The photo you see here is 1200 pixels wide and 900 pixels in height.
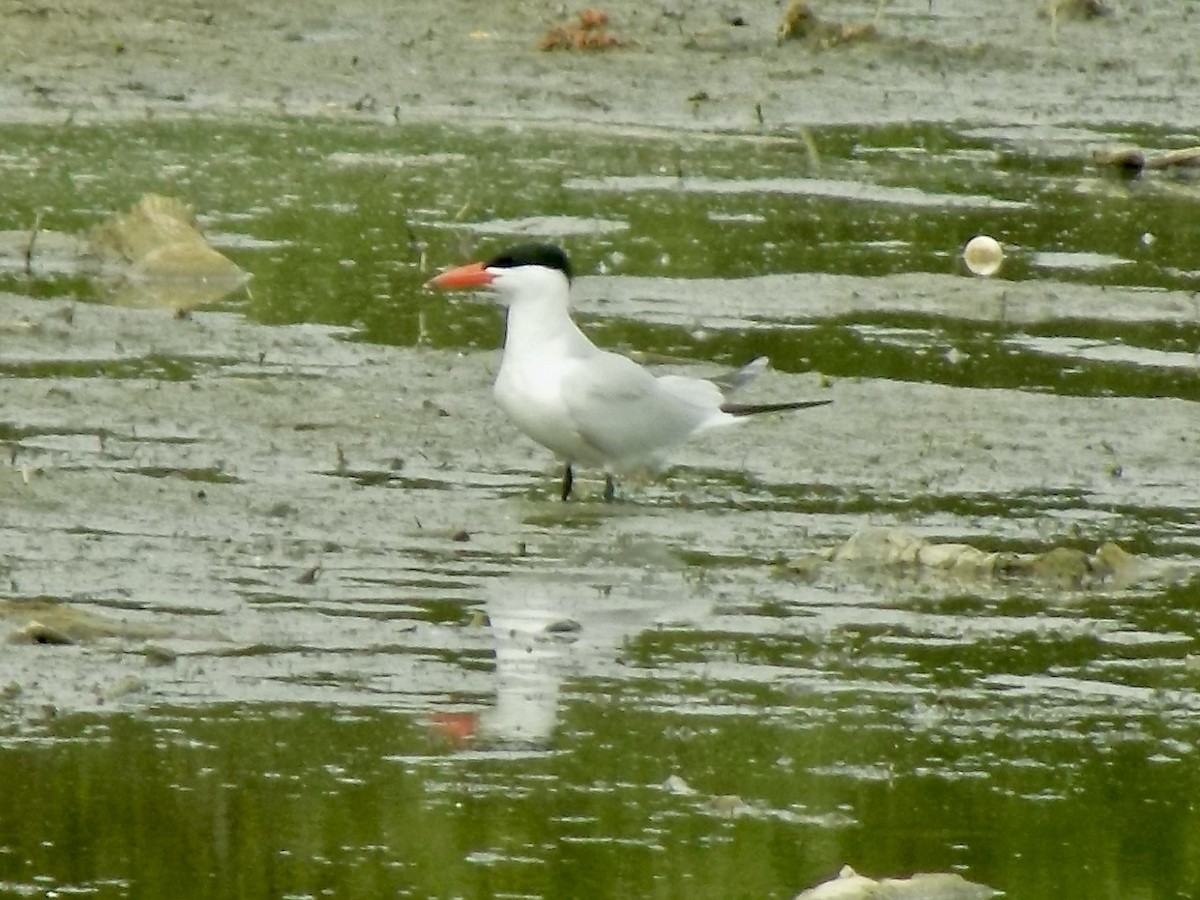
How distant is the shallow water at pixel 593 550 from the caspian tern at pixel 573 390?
0.16m

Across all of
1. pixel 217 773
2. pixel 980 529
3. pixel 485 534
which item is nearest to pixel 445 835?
pixel 217 773

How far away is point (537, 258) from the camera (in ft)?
29.5

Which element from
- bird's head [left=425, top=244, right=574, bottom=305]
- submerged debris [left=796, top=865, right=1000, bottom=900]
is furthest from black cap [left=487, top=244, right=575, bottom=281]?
submerged debris [left=796, top=865, right=1000, bottom=900]

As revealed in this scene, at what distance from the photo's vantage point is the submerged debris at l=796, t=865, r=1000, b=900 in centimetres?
516

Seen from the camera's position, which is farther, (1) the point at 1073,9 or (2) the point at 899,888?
(1) the point at 1073,9

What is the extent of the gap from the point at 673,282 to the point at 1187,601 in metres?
4.18

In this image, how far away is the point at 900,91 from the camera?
1566 cm

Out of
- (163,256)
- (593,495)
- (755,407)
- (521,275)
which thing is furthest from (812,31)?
(593,495)

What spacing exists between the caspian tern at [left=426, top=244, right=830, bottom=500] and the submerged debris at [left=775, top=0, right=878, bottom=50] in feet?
24.8

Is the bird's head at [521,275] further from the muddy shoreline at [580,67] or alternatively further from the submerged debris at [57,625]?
the muddy shoreline at [580,67]

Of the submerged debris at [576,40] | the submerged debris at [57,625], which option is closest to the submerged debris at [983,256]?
the submerged debris at [576,40]

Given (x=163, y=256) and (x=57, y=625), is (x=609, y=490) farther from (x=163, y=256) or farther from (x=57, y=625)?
(x=163, y=256)

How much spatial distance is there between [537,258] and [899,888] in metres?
4.06

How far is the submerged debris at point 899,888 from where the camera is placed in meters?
5.16
